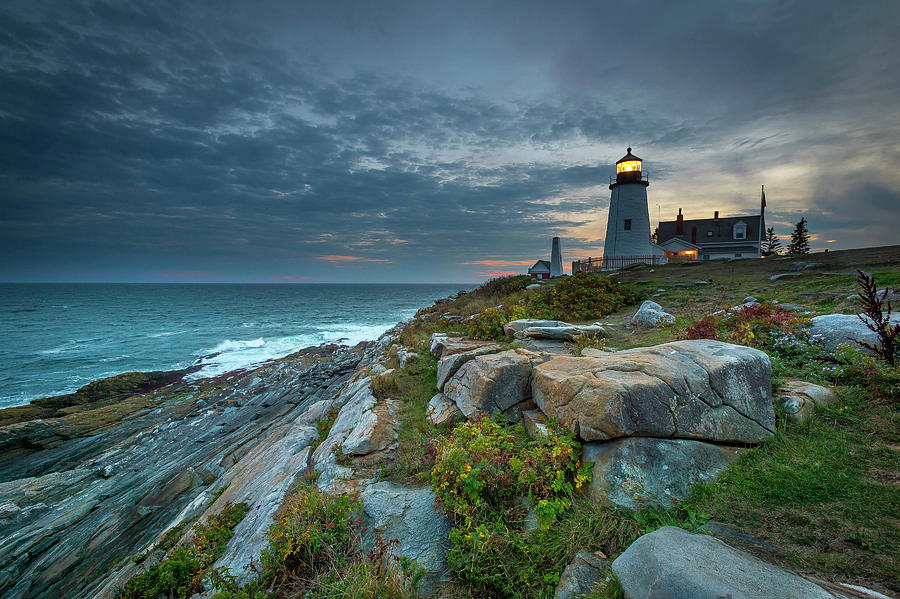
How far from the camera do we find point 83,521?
925cm

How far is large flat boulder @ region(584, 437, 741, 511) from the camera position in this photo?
405 cm

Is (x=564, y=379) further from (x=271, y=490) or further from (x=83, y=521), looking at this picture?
(x=83, y=521)

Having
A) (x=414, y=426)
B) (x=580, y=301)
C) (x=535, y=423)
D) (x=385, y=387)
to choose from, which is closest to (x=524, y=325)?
(x=385, y=387)

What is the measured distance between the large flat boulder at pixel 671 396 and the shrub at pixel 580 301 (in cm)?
787

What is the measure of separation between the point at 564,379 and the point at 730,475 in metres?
2.21

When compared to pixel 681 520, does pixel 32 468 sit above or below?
below

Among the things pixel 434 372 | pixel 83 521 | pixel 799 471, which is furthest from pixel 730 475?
pixel 83 521

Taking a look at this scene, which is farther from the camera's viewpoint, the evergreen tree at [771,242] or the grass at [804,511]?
the evergreen tree at [771,242]

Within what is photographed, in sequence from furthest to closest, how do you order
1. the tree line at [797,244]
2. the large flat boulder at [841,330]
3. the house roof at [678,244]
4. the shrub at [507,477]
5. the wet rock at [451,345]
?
the tree line at [797,244], the house roof at [678,244], the wet rock at [451,345], the large flat boulder at [841,330], the shrub at [507,477]

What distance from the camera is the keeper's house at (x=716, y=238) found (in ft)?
127

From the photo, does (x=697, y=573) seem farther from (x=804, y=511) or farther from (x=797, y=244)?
(x=797, y=244)

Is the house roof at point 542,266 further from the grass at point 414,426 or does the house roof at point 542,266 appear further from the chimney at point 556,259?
the grass at point 414,426

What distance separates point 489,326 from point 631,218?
92.2ft

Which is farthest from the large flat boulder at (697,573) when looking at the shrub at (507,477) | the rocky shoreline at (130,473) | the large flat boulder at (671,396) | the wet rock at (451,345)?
the wet rock at (451,345)
